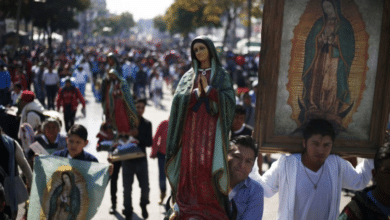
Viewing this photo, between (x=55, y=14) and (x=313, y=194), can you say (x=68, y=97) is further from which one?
(x=55, y=14)

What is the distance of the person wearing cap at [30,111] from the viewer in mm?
7277

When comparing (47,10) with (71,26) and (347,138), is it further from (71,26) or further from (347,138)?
(347,138)

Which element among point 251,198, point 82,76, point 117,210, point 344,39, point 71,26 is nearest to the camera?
point 251,198

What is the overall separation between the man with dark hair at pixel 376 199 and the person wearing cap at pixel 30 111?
5.69 m

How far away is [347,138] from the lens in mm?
3752

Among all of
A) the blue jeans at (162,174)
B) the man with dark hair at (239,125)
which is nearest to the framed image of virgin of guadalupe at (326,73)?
the man with dark hair at (239,125)

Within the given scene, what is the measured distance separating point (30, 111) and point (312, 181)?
17.1ft

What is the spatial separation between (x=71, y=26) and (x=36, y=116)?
3817 centimetres

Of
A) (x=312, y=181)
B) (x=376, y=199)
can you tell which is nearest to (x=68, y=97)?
(x=312, y=181)

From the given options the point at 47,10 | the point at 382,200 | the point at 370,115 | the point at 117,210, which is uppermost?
the point at 47,10

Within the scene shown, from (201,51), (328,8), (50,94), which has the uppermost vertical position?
(328,8)

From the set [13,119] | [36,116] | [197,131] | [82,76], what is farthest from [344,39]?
[82,76]

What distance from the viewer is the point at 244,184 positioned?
11.5ft

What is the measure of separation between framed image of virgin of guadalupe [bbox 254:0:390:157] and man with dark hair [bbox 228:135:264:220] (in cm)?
19
